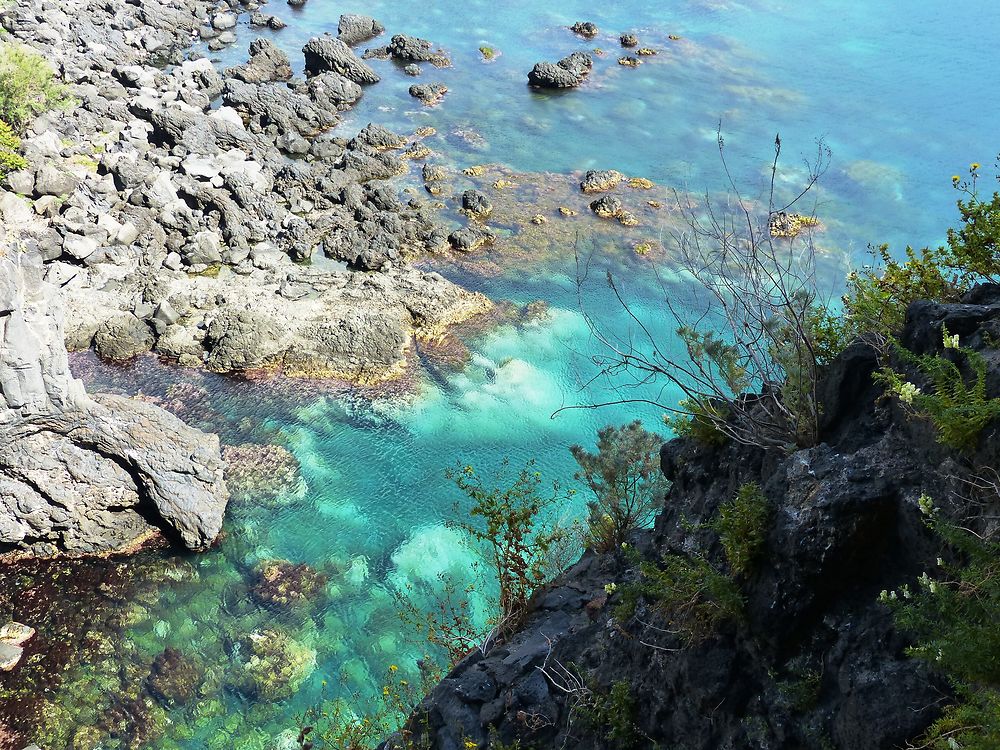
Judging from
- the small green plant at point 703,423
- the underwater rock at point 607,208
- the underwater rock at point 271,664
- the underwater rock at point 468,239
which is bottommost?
the underwater rock at point 271,664

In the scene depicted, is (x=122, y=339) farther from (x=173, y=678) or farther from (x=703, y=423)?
(x=703, y=423)

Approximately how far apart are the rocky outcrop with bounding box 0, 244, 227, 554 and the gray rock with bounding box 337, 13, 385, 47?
3702 centimetres

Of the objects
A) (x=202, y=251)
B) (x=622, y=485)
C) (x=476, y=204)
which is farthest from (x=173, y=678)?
(x=476, y=204)

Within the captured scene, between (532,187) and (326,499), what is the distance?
19.9 meters

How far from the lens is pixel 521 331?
2736 cm

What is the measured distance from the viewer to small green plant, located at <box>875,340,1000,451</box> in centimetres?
655

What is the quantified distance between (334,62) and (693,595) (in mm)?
43128

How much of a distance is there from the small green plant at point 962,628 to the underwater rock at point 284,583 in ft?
48.3

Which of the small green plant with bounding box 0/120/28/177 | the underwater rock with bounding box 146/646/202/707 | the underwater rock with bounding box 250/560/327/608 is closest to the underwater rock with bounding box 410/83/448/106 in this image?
the small green plant with bounding box 0/120/28/177

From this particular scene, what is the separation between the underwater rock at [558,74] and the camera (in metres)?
45.7

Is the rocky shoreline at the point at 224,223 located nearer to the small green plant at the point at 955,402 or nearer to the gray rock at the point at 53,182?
the gray rock at the point at 53,182

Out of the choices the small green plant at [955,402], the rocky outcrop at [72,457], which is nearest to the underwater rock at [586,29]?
the rocky outcrop at [72,457]

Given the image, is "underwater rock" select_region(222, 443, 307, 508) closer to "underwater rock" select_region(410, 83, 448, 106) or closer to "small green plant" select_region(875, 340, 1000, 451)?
"small green plant" select_region(875, 340, 1000, 451)

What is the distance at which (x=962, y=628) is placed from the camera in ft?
18.9
